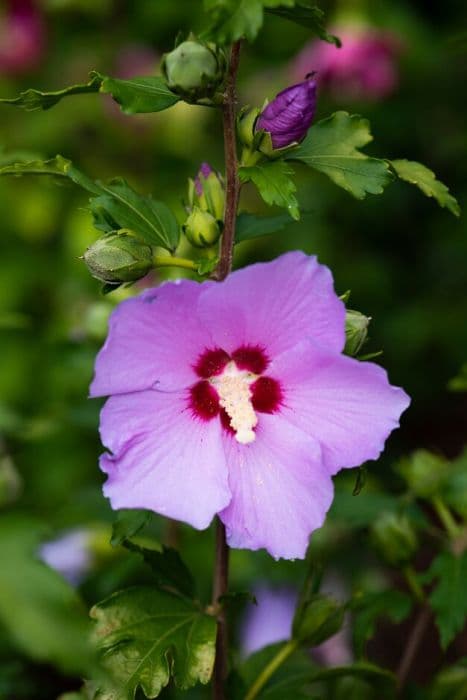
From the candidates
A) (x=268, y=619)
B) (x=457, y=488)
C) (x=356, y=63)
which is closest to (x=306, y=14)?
(x=457, y=488)

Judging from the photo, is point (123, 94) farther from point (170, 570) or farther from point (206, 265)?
point (170, 570)

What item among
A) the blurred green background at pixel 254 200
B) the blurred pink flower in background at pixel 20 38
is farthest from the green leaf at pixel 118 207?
the blurred pink flower in background at pixel 20 38

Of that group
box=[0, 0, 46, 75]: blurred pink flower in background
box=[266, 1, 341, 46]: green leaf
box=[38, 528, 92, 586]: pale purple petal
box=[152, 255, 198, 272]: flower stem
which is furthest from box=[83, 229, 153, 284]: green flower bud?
box=[0, 0, 46, 75]: blurred pink flower in background

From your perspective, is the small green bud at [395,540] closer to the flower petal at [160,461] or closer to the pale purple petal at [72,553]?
the flower petal at [160,461]

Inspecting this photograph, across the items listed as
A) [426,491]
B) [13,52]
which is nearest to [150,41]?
[13,52]

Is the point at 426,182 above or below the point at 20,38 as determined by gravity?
above

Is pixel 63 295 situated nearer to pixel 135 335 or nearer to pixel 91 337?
pixel 91 337

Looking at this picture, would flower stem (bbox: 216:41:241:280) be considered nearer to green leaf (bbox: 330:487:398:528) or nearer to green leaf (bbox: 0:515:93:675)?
green leaf (bbox: 0:515:93:675)
